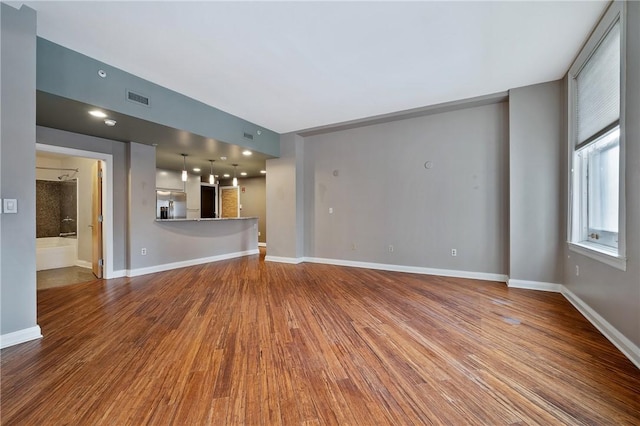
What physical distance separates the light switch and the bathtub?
4.24m

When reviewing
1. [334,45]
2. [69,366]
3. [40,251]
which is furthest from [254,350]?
[40,251]

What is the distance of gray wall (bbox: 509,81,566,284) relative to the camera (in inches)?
145

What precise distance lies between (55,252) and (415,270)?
714cm

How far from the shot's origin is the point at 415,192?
4918 mm

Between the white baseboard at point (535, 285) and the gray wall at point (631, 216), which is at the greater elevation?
the gray wall at point (631, 216)

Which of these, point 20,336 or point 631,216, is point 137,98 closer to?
point 20,336

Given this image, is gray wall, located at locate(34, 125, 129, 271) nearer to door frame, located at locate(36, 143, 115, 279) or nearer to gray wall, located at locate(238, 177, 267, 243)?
door frame, located at locate(36, 143, 115, 279)

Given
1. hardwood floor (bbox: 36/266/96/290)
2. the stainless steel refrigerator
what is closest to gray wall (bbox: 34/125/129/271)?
hardwood floor (bbox: 36/266/96/290)

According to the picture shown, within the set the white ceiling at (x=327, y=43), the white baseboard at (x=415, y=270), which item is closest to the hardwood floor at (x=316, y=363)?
the white baseboard at (x=415, y=270)

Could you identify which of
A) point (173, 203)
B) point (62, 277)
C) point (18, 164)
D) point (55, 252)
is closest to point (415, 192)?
point (18, 164)

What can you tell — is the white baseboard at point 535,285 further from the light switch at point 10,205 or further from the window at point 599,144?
the light switch at point 10,205

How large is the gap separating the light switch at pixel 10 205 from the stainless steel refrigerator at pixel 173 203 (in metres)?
5.94

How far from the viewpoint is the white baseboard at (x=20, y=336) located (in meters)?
2.17

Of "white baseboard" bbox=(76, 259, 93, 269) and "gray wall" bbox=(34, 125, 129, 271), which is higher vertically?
"gray wall" bbox=(34, 125, 129, 271)
